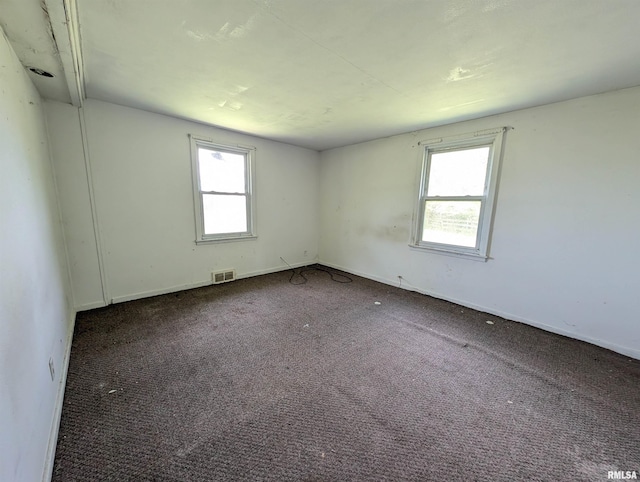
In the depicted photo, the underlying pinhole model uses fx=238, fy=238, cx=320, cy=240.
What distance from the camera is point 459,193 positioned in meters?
3.05

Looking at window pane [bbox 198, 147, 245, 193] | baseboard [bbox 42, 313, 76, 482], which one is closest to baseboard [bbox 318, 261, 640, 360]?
window pane [bbox 198, 147, 245, 193]

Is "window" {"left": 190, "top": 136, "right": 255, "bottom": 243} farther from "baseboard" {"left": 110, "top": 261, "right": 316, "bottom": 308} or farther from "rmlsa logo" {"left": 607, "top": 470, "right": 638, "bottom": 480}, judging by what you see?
"rmlsa logo" {"left": 607, "top": 470, "right": 638, "bottom": 480}

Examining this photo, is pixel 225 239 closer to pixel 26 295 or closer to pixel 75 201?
pixel 75 201

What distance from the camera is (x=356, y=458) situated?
4.06 feet

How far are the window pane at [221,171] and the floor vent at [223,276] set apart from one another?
127 centimetres

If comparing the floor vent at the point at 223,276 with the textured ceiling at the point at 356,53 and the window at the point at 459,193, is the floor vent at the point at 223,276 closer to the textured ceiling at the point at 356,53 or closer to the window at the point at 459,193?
the textured ceiling at the point at 356,53

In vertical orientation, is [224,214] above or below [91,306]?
above

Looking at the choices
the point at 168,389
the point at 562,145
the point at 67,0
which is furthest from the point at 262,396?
the point at 562,145

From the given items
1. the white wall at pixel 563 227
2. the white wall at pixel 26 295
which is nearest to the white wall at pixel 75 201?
the white wall at pixel 26 295

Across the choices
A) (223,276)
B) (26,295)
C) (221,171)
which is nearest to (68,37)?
(26,295)

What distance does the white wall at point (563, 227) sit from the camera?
209 cm

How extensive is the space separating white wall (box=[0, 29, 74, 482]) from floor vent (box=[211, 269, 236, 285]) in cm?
170

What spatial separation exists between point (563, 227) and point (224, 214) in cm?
413

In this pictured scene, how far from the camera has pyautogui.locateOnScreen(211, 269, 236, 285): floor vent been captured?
367 cm
